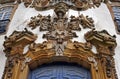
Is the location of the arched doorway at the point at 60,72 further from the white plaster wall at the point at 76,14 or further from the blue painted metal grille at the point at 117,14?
the blue painted metal grille at the point at 117,14

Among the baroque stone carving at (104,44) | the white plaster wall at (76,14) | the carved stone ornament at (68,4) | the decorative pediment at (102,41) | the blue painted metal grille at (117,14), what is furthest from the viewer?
the blue painted metal grille at (117,14)

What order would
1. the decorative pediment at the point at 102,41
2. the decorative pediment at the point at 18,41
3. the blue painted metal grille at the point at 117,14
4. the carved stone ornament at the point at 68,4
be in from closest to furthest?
the decorative pediment at the point at 102,41 → the decorative pediment at the point at 18,41 → the carved stone ornament at the point at 68,4 → the blue painted metal grille at the point at 117,14

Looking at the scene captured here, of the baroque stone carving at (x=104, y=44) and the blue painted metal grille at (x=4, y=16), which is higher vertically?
the blue painted metal grille at (x=4, y=16)

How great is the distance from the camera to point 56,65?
8.23 meters

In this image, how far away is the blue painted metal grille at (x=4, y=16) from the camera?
10.7m

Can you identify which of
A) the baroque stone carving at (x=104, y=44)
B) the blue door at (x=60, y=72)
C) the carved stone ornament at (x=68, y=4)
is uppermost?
the carved stone ornament at (x=68, y=4)

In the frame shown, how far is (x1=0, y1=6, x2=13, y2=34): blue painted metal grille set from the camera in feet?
35.0

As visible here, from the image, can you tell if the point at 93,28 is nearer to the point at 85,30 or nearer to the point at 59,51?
the point at 85,30

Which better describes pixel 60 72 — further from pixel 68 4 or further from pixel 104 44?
pixel 68 4

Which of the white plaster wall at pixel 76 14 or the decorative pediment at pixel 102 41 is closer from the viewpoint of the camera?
the decorative pediment at pixel 102 41

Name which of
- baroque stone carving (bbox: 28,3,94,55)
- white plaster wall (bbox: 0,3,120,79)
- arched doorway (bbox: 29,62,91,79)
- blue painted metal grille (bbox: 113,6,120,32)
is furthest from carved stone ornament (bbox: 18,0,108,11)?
arched doorway (bbox: 29,62,91,79)

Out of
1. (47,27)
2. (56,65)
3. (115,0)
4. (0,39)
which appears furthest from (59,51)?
(115,0)

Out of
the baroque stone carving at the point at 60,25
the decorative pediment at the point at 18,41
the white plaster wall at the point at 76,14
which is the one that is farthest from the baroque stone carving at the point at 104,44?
the decorative pediment at the point at 18,41

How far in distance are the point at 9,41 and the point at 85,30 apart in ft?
7.39
